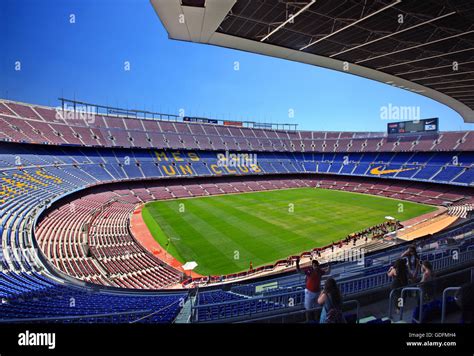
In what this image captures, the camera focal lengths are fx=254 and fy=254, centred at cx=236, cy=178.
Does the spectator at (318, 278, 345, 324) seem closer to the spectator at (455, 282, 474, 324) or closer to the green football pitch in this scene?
the spectator at (455, 282, 474, 324)

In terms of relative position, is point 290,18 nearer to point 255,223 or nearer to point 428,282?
point 428,282

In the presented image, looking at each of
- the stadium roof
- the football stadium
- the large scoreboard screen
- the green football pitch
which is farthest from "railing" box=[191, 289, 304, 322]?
the large scoreboard screen

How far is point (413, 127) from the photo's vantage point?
54438 millimetres

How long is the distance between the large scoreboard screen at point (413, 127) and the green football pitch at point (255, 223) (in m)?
23.8

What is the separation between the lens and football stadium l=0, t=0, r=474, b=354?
5793mm

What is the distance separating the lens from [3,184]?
70.3 ft

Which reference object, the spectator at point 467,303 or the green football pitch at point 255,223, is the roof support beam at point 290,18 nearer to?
the spectator at point 467,303

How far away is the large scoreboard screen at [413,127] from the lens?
51972 millimetres

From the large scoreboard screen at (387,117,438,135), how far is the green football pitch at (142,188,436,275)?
23781 mm

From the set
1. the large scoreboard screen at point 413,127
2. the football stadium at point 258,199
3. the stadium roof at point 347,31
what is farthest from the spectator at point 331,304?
the large scoreboard screen at point 413,127

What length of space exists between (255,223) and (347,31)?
2265cm

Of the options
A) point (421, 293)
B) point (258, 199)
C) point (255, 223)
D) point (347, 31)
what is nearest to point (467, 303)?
point (421, 293)

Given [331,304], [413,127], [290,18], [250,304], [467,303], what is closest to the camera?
[467,303]

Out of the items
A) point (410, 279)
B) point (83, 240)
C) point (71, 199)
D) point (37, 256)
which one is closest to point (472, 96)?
point (410, 279)
